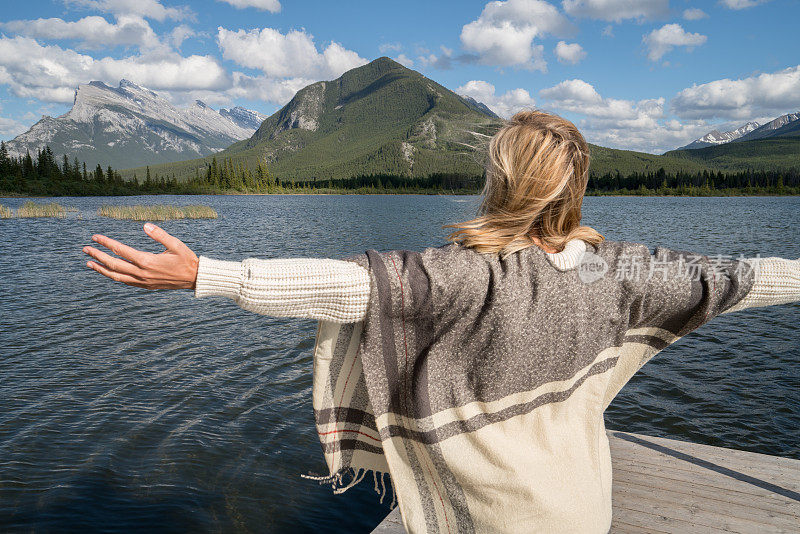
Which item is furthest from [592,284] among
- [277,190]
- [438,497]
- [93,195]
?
[277,190]

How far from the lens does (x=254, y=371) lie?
10.6 metres

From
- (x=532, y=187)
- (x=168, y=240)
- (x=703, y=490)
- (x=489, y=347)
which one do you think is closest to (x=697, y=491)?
(x=703, y=490)

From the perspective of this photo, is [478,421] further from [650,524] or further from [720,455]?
[720,455]

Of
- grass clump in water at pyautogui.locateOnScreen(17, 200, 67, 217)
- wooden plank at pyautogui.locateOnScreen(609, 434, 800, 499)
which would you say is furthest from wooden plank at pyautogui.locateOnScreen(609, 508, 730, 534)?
grass clump in water at pyautogui.locateOnScreen(17, 200, 67, 217)

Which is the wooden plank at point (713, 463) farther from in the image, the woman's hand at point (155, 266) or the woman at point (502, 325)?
the woman's hand at point (155, 266)

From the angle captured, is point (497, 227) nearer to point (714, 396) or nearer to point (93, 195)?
point (714, 396)

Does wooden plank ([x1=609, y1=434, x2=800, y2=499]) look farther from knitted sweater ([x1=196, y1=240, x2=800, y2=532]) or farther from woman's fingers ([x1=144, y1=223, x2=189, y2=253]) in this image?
woman's fingers ([x1=144, y1=223, x2=189, y2=253])

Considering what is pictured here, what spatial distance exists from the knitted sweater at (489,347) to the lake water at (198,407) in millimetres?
657

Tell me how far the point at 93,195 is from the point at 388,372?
126 metres

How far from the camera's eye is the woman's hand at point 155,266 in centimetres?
144

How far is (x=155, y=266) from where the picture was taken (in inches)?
57.0

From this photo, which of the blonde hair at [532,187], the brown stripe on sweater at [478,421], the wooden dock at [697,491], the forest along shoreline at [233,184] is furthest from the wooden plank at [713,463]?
the forest along shoreline at [233,184]

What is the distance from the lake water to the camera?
6363mm

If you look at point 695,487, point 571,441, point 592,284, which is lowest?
point 695,487
